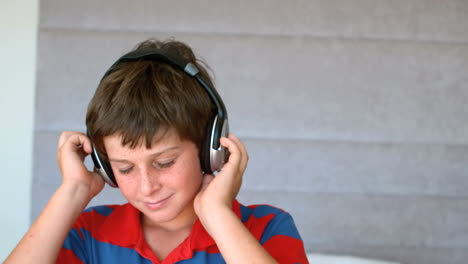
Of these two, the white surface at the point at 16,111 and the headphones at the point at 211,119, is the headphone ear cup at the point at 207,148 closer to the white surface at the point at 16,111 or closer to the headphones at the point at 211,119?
the headphones at the point at 211,119

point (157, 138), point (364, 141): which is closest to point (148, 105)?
point (157, 138)

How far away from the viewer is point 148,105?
97 cm

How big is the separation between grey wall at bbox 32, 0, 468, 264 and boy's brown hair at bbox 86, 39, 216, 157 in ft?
3.45

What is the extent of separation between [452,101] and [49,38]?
1.51 m

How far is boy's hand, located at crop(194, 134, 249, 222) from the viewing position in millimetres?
988

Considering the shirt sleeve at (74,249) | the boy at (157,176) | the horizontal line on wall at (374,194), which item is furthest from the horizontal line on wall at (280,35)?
the shirt sleeve at (74,249)

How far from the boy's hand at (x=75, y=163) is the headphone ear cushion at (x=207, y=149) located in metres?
0.22

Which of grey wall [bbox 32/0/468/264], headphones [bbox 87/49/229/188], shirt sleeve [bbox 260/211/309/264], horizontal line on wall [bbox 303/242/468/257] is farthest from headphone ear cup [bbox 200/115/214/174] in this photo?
horizontal line on wall [bbox 303/242/468/257]

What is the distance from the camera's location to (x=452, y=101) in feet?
6.93

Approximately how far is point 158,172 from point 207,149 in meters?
0.10

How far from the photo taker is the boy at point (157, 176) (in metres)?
0.97

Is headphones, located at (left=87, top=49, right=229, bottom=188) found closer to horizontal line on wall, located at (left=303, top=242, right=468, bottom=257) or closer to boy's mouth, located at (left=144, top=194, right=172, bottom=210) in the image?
boy's mouth, located at (left=144, top=194, right=172, bottom=210)

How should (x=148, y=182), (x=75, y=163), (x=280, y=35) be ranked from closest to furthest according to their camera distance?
1. (x=148, y=182)
2. (x=75, y=163)
3. (x=280, y=35)

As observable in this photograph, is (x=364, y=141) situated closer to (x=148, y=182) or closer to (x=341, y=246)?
(x=341, y=246)
